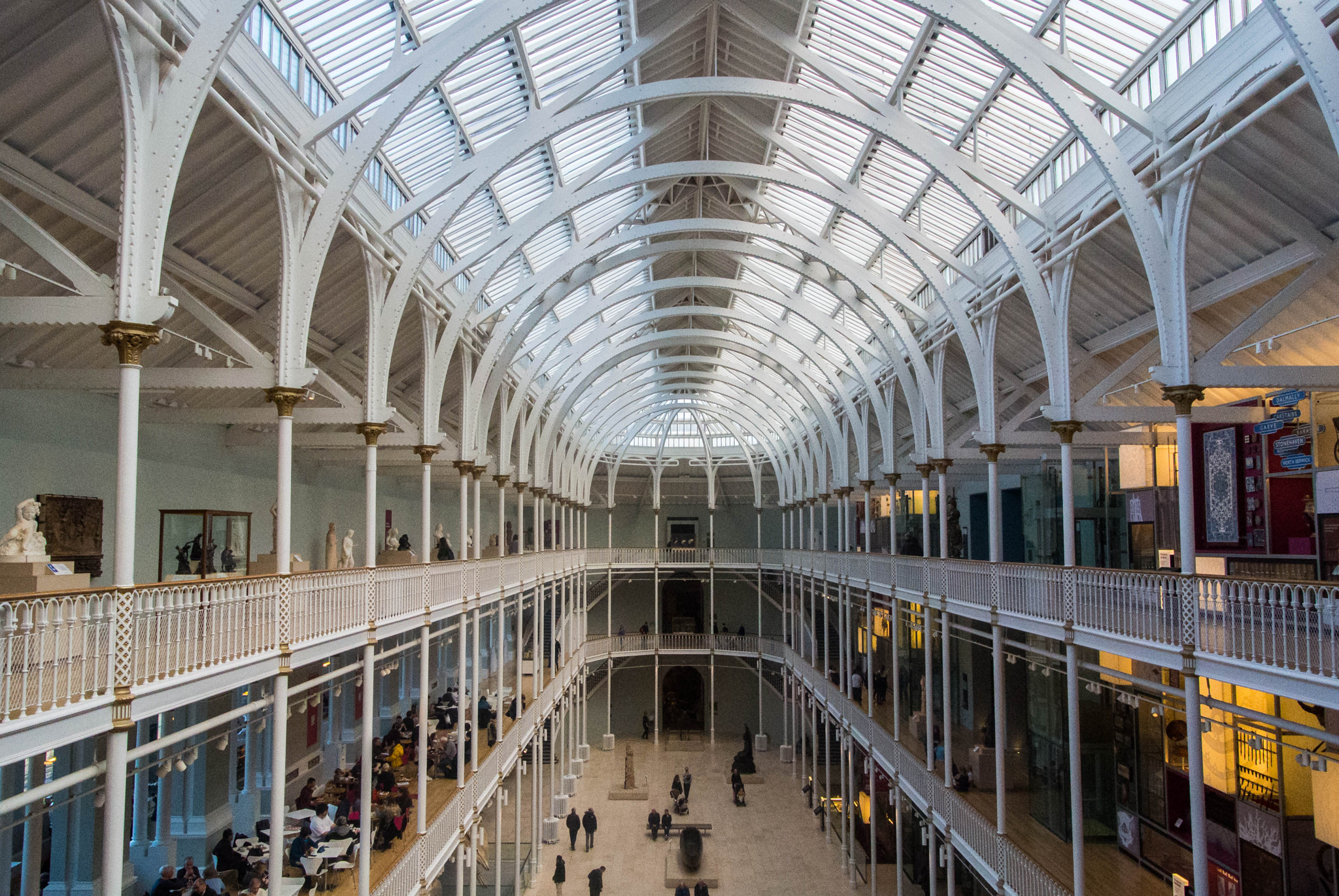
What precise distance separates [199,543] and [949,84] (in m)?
17.0

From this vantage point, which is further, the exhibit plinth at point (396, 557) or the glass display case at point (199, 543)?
the exhibit plinth at point (396, 557)

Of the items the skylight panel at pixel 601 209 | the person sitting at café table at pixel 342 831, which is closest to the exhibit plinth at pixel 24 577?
the person sitting at café table at pixel 342 831

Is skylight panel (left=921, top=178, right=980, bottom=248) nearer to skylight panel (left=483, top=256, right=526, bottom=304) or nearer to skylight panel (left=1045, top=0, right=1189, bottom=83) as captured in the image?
skylight panel (left=1045, top=0, right=1189, bottom=83)

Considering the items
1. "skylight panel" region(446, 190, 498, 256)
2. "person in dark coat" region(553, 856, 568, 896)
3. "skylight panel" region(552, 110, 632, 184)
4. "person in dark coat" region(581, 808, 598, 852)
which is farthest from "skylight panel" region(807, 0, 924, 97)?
"person in dark coat" region(581, 808, 598, 852)

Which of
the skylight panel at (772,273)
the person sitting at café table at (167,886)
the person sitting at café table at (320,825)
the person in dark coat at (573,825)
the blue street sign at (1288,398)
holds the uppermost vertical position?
the skylight panel at (772,273)

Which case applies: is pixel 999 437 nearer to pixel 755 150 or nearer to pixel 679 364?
pixel 755 150

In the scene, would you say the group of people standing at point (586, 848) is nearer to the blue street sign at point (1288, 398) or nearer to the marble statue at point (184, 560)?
the marble statue at point (184, 560)

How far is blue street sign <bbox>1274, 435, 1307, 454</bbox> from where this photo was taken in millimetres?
12859

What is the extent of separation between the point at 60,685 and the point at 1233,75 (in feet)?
46.0

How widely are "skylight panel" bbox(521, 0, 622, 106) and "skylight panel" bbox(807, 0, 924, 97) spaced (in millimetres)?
3995

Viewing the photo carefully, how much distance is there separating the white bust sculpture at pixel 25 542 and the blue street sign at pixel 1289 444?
16071 millimetres

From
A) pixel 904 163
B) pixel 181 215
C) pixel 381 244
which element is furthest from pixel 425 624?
pixel 904 163

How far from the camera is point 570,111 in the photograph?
1633 centimetres

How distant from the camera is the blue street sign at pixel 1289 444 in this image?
1286cm
